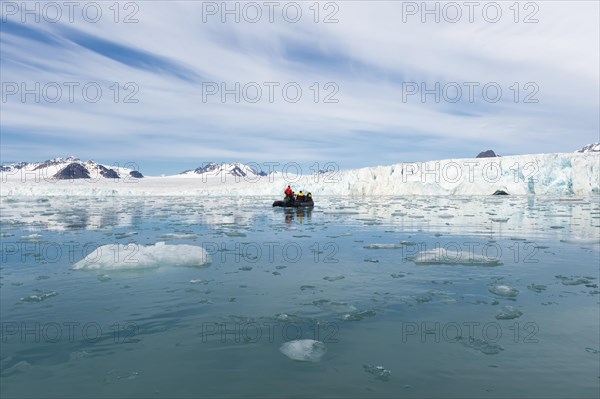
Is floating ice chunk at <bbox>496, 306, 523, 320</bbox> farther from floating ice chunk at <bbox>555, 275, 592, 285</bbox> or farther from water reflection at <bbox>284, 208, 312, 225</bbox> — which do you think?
water reflection at <bbox>284, 208, 312, 225</bbox>

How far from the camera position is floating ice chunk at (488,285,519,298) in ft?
20.4

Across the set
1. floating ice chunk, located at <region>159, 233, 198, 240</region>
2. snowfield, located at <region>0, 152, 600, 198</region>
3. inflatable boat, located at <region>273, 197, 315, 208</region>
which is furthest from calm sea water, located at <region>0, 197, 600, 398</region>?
snowfield, located at <region>0, 152, 600, 198</region>

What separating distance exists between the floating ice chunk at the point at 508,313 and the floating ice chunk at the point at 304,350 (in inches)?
94.9

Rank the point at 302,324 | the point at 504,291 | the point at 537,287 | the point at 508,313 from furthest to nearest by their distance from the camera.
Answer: the point at 537,287
the point at 504,291
the point at 508,313
the point at 302,324

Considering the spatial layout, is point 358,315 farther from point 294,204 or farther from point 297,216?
point 294,204

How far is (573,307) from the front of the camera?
18.3ft

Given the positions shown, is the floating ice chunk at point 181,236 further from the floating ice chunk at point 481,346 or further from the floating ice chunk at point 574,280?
the floating ice chunk at point 481,346

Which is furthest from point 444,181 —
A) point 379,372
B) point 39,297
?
point 379,372

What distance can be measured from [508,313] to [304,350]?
2833mm

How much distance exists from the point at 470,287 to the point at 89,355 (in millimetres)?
5480

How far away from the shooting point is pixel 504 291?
6.35 metres

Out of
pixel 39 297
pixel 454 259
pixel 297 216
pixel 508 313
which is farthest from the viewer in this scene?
pixel 297 216

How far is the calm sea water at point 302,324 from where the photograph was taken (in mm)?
3592

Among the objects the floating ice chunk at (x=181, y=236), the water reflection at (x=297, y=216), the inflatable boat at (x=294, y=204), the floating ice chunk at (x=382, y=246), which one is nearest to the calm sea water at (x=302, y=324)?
the floating ice chunk at (x=382, y=246)
